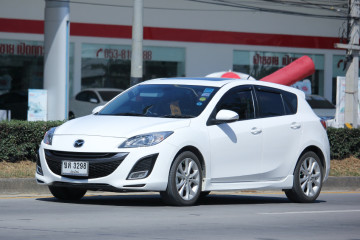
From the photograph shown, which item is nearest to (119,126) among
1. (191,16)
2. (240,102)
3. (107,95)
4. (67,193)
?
(67,193)

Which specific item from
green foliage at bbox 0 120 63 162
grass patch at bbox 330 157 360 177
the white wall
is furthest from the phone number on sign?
green foliage at bbox 0 120 63 162

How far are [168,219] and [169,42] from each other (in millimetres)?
24232

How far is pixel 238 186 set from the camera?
1152cm

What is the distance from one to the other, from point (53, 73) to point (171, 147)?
11443 millimetres

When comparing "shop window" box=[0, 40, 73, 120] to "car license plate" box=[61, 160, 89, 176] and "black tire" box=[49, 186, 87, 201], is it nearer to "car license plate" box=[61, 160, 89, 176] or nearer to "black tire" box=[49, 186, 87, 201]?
"black tire" box=[49, 186, 87, 201]

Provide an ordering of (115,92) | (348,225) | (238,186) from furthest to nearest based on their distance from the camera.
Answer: (115,92) → (238,186) → (348,225)

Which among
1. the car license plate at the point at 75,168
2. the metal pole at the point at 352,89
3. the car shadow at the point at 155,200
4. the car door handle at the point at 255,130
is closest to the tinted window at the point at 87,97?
the metal pole at the point at 352,89

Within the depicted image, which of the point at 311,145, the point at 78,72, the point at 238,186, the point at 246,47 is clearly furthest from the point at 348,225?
the point at 246,47

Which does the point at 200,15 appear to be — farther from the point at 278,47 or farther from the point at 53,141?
the point at 53,141

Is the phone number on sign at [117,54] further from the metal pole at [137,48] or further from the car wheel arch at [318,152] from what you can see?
the car wheel arch at [318,152]

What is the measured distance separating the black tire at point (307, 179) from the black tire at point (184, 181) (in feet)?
6.46

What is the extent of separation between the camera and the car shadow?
11.3 m

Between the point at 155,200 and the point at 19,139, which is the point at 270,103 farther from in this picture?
the point at 19,139

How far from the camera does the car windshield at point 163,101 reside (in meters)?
11.2
